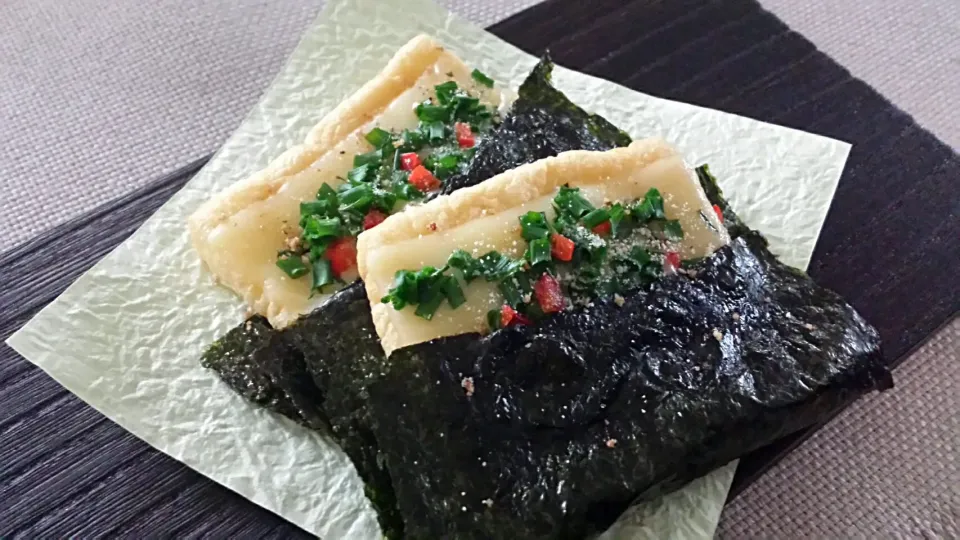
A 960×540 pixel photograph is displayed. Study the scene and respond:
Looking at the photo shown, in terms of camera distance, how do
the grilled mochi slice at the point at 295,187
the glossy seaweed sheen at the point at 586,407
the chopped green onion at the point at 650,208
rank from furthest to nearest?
1. the grilled mochi slice at the point at 295,187
2. the chopped green onion at the point at 650,208
3. the glossy seaweed sheen at the point at 586,407

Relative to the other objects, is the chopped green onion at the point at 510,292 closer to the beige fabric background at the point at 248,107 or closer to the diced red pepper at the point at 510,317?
the diced red pepper at the point at 510,317

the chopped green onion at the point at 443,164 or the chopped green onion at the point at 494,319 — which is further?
the chopped green onion at the point at 443,164

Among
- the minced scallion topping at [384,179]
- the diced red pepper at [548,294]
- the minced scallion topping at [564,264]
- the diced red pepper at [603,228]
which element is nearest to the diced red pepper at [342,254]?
the minced scallion topping at [384,179]

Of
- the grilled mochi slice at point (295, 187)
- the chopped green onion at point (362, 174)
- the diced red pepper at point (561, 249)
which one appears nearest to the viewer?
the diced red pepper at point (561, 249)

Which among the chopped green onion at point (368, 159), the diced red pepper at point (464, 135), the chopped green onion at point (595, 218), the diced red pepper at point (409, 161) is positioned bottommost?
the chopped green onion at point (368, 159)

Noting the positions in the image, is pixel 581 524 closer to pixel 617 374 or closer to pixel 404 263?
pixel 617 374

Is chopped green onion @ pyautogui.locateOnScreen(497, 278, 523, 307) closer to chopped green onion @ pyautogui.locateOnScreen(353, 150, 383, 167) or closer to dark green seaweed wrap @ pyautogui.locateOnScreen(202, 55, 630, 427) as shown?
dark green seaweed wrap @ pyautogui.locateOnScreen(202, 55, 630, 427)

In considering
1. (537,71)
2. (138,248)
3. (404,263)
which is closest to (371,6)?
(537,71)
